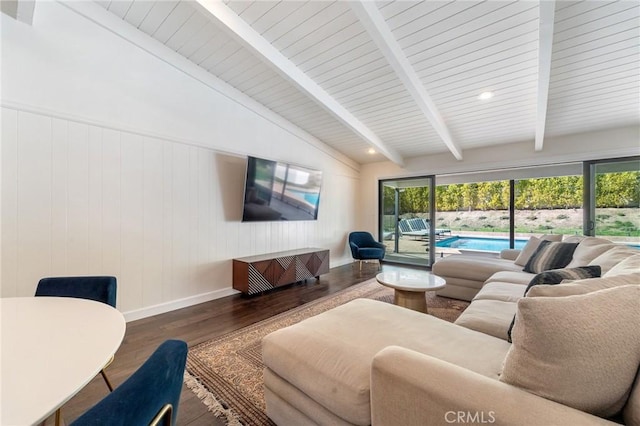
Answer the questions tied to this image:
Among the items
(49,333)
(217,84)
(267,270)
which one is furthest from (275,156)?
(49,333)

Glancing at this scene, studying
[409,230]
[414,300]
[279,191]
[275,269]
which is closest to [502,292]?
[414,300]

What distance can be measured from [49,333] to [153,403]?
623mm

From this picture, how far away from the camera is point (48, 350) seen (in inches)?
33.6

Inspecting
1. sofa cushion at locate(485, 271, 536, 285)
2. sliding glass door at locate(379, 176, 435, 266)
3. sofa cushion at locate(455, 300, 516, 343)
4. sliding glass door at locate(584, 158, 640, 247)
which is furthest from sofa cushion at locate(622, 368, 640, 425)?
sliding glass door at locate(379, 176, 435, 266)

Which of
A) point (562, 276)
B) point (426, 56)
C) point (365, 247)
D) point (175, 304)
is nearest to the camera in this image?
point (562, 276)

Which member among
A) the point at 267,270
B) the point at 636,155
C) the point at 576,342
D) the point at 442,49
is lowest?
the point at 267,270

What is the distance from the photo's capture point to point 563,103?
3426mm

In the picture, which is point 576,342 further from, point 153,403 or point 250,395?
point 250,395

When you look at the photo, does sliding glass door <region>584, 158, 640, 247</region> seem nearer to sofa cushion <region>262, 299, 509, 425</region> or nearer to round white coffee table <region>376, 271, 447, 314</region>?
round white coffee table <region>376, 271, 447, 314</region>

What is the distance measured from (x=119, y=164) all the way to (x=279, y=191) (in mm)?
1997

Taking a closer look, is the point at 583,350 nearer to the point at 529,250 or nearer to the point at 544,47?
the point at 544,47

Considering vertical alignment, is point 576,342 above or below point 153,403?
above

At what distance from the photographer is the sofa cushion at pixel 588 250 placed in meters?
2.28

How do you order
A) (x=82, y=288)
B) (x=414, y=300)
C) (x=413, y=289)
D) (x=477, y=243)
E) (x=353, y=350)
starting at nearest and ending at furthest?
(x=353, y=350) < (x=82, y=288) < (x=413, y=289) < (x=414, y=300) < (x=477, y=243)
